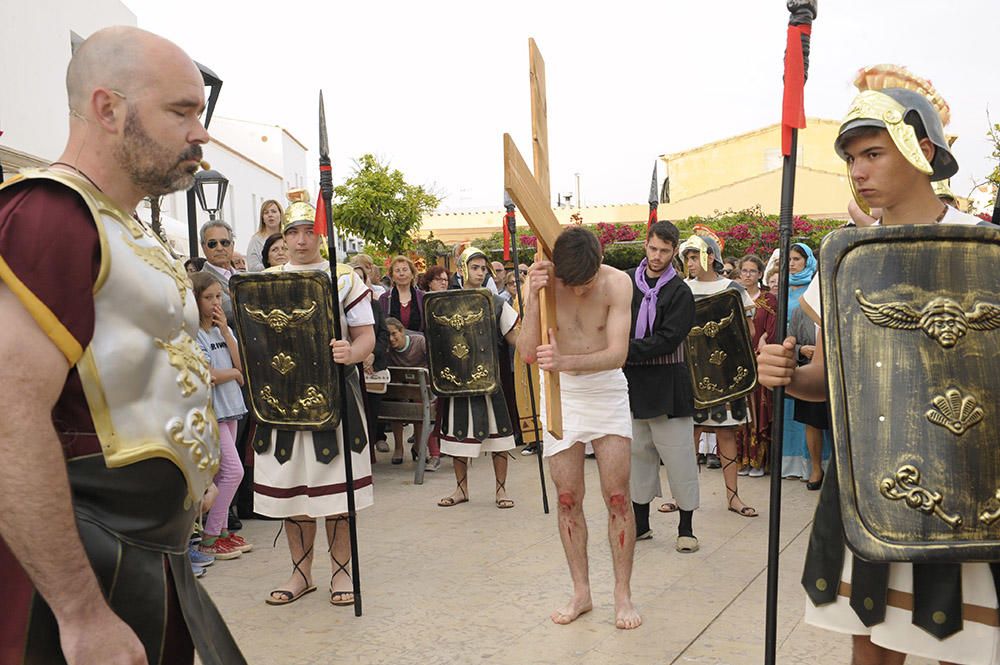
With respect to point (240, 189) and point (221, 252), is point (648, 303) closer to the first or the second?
point (221, 252)

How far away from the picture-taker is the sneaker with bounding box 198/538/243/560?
18.1 ft

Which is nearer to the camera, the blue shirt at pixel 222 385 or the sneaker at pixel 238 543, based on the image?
the blue shirt at pixel 222 385

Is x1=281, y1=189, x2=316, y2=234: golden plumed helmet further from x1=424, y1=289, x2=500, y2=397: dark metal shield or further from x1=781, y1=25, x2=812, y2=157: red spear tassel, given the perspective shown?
x1=781, y1=25, x2=812, y2=157: red spear tassel

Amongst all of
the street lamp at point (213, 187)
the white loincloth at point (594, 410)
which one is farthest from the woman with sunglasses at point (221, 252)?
the white loincloth at point (594, 410)

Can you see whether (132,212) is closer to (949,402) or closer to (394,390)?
(949,402)

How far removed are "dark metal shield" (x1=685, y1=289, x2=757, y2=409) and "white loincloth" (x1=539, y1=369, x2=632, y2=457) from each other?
7.29 ft

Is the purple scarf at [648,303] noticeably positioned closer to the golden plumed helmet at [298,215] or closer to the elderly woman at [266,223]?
the golden plumed helmet at [298,215]

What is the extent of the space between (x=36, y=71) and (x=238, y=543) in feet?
32.6

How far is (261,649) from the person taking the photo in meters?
4.00

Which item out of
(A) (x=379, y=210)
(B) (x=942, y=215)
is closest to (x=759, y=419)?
(B) (x=942, y=215)

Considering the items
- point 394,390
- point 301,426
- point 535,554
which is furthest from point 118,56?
point 394,390

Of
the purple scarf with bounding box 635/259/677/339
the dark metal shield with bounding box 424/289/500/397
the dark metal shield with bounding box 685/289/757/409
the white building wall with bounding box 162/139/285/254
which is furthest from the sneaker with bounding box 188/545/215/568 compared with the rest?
the white building wall with bounding box 162/139/285/254

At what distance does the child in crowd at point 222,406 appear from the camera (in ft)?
17.7

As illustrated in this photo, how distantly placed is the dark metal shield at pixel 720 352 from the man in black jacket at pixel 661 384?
0.70 metres
